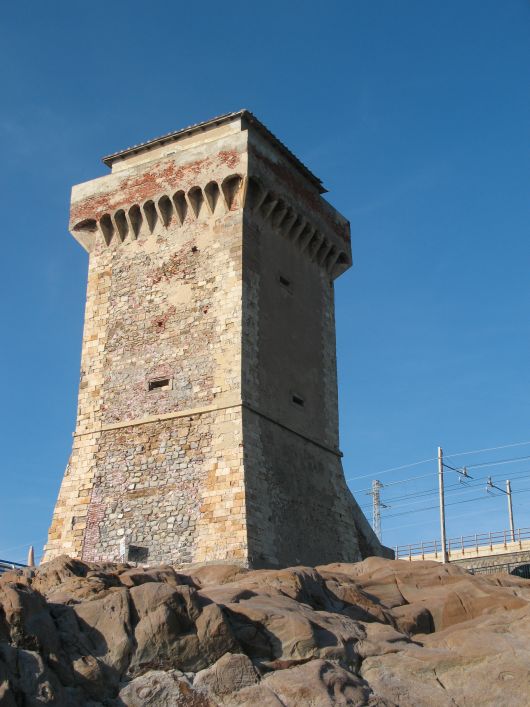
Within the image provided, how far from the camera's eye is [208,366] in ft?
64.7

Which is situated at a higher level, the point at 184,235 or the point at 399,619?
the point at 184,235

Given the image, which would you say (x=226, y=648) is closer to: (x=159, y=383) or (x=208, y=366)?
(x=208, y=366)

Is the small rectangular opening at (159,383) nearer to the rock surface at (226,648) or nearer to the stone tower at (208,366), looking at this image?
the stone tower at (208,366)

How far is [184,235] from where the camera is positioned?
842 inches

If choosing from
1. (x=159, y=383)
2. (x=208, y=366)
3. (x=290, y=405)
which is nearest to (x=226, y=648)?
(x=208, y=366)

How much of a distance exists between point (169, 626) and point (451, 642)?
365 cm

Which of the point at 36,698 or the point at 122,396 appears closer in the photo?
the point at 36,698

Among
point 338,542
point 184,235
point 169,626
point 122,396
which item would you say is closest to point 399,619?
point 169,626

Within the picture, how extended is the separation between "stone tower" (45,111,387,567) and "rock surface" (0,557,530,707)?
5.86 m

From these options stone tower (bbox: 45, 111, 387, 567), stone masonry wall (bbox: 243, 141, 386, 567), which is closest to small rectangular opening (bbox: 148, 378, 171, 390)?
stone tower (bbox: 45, 111, 387, 567)

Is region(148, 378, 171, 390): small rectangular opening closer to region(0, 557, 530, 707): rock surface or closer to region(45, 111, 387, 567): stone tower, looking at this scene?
region(45, 111, 387, 567): stone tower

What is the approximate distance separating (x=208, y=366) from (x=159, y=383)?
1.30 meters

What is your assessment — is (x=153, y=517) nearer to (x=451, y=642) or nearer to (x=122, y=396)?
(x=122, y=396)

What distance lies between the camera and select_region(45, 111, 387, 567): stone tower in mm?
18766
